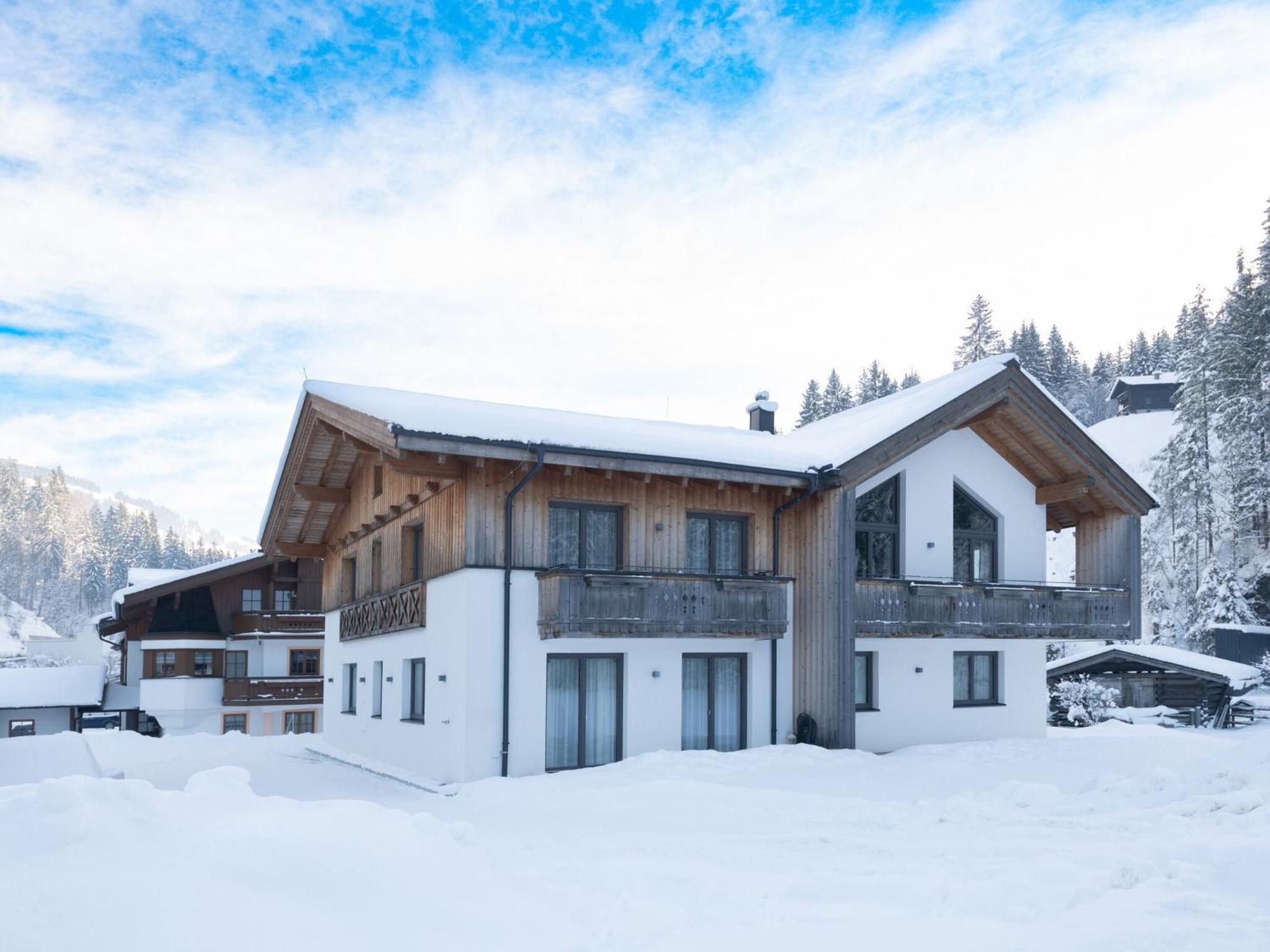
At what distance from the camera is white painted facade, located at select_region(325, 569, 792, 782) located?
16672mm

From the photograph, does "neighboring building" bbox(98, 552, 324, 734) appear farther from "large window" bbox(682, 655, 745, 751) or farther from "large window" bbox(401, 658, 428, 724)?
"large window" bbox(682, 655, 745, 751)

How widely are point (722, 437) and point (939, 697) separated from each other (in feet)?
22.7

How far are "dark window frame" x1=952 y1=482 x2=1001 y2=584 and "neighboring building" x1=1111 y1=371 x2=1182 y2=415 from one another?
89.9 m

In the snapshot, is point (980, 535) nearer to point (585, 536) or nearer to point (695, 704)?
point (695, 704)

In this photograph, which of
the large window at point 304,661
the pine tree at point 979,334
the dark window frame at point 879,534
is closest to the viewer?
the dark window frame at point 879,534

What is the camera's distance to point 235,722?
39031 mm

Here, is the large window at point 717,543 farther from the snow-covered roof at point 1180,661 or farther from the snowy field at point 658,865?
the snow-covered roof at point 1180,661

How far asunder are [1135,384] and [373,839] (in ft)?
354

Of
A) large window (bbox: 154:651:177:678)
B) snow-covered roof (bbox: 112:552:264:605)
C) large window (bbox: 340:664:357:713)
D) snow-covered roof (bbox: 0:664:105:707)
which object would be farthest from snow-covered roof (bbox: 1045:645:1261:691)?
snow-covered roof (bbox: 0:664:105:707)

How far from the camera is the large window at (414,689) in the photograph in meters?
19.7

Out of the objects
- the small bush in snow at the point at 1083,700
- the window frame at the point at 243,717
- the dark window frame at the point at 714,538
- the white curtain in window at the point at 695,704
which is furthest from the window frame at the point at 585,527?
the window frame at the point at 243,717

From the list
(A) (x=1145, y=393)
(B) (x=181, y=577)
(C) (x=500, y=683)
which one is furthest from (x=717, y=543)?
(A) (x=1145, y=393)

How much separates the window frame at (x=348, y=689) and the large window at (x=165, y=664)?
16.2 metres

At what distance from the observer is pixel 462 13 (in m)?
24.0
